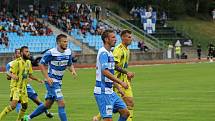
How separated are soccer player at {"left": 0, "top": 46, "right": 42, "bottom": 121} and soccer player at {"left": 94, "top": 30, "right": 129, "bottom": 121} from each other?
171 inches

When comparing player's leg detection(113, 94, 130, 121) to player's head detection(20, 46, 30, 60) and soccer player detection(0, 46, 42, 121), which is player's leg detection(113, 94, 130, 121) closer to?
soccer player detection(0, 46, 42, 121)

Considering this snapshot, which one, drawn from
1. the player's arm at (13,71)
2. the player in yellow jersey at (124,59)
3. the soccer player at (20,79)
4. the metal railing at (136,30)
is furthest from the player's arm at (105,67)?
the metal railing at (136,30)

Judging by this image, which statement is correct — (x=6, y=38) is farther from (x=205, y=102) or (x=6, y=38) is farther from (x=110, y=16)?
(x=205, y=102)

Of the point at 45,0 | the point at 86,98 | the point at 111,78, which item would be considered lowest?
the point at 86,98

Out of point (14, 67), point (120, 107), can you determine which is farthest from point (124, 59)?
point (14, 67)

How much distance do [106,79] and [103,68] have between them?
0.30 meters

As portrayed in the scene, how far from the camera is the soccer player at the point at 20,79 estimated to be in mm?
15805

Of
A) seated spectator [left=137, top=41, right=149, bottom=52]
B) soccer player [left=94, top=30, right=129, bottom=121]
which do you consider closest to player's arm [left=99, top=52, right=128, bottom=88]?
soccer player [left=94, top=30, right=129, bottom=121]

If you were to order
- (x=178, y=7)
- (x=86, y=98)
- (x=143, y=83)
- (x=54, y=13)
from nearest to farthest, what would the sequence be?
(x=86, y=98) → (x=143, y=83) → (x=54, y=13) → (x=178, y=7)

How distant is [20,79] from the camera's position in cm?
1603

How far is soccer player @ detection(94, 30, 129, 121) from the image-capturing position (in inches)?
461

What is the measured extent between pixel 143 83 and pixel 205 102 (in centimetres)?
1010

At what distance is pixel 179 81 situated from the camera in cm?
3098

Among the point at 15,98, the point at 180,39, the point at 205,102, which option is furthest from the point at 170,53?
the point at 15,98
